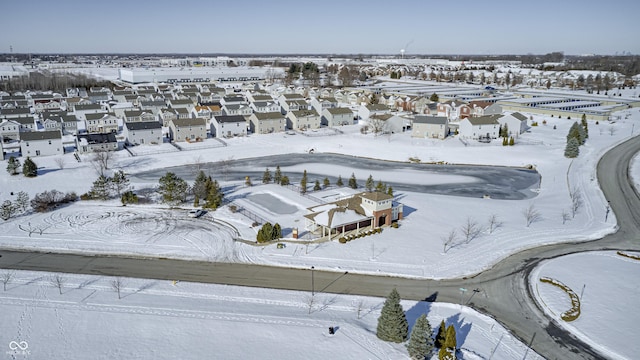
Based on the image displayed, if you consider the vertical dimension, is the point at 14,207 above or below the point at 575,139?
below

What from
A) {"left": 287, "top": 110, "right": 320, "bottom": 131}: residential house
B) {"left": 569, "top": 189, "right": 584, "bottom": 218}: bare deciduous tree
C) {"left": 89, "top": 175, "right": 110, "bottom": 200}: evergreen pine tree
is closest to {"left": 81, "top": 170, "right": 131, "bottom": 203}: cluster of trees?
{"left": 89, "top": 175, "right": 110, "bottom": 200}: evergreen pine tree

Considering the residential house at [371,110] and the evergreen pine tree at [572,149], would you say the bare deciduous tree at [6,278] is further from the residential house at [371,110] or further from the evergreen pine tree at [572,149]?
the residential house at [371,110]

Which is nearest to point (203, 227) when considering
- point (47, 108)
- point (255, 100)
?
point (255, 100)

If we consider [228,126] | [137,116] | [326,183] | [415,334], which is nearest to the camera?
[415,334]

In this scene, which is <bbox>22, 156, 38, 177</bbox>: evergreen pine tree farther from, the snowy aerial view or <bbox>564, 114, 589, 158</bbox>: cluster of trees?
<bbox>564, 114, 589, 158</bbox>: cluster of trees

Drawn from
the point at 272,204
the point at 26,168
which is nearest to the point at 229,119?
the point at 26,168

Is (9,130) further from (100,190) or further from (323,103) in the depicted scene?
(323,103)
